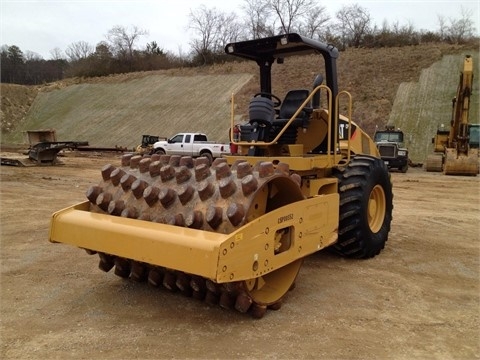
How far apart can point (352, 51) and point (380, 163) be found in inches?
1429

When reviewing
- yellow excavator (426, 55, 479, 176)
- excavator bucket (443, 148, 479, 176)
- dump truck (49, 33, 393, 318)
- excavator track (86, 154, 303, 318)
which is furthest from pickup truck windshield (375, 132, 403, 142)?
excavator track (86, 154, 303, 318)

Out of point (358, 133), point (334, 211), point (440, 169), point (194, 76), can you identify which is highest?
point (194, 76)

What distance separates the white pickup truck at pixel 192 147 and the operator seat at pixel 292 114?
19111 millimetres

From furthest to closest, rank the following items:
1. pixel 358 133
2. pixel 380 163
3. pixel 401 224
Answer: pixel 401 224
pixel 358 133
pixel 380 163

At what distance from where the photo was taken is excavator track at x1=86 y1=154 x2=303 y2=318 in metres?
3.64

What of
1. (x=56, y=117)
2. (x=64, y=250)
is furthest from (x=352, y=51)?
(x=64, y=250)

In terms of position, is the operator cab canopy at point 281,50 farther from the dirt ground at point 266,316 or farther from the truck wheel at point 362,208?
the dirt ground at point 266,316

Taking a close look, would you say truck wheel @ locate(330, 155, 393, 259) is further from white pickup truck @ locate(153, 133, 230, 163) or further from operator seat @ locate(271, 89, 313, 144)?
white pickup truck @ locate(153, 133, 230, 163)

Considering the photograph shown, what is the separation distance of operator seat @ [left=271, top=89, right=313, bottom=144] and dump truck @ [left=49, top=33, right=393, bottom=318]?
1.1 inches

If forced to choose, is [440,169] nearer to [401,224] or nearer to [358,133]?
[401,224]

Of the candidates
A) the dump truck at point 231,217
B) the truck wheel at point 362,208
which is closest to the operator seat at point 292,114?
the dump truck at point 231,217

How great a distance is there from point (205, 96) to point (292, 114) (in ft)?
114

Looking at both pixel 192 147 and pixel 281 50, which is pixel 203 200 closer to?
pixel 281 50

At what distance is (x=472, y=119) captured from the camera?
28750 millimetres
